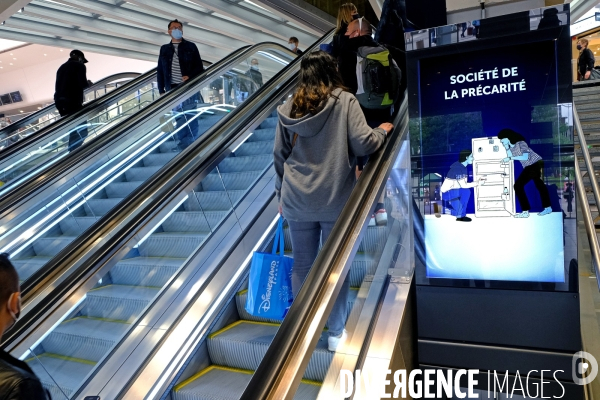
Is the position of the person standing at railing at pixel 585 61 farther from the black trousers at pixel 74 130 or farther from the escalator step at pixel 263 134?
the black trousers at pixel 74 130

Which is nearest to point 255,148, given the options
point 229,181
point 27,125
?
point 229,181

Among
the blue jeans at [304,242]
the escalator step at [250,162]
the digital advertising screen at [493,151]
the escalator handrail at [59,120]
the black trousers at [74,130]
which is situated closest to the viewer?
the digital advertising screen at [493,151]

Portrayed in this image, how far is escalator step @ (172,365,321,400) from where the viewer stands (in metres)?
2.79

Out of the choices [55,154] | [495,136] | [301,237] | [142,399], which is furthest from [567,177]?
[55,154]

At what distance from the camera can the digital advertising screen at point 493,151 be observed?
242 cm

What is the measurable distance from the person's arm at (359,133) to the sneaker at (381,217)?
33 cm

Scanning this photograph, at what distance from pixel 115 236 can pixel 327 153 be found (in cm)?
117

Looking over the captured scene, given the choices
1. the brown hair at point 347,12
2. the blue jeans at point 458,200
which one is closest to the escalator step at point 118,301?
the blue jeans at point 458,200

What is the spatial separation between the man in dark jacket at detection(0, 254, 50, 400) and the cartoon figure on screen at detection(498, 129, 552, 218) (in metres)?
2.11

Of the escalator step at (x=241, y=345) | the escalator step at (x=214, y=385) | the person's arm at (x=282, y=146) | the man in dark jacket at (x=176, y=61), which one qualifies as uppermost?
the man in dark jacket at (x=176, y=61)

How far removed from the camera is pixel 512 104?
2494 millimetres

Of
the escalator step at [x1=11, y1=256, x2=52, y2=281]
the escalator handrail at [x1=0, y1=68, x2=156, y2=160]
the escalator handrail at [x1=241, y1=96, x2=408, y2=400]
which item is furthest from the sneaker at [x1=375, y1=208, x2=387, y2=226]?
the escalator handrail at [x1=0, y1=68, x2=156, y2=160]

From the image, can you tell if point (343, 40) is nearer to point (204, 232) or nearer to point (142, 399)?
point (204, 232)

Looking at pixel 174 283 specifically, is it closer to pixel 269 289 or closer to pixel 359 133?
pixel 269 289
